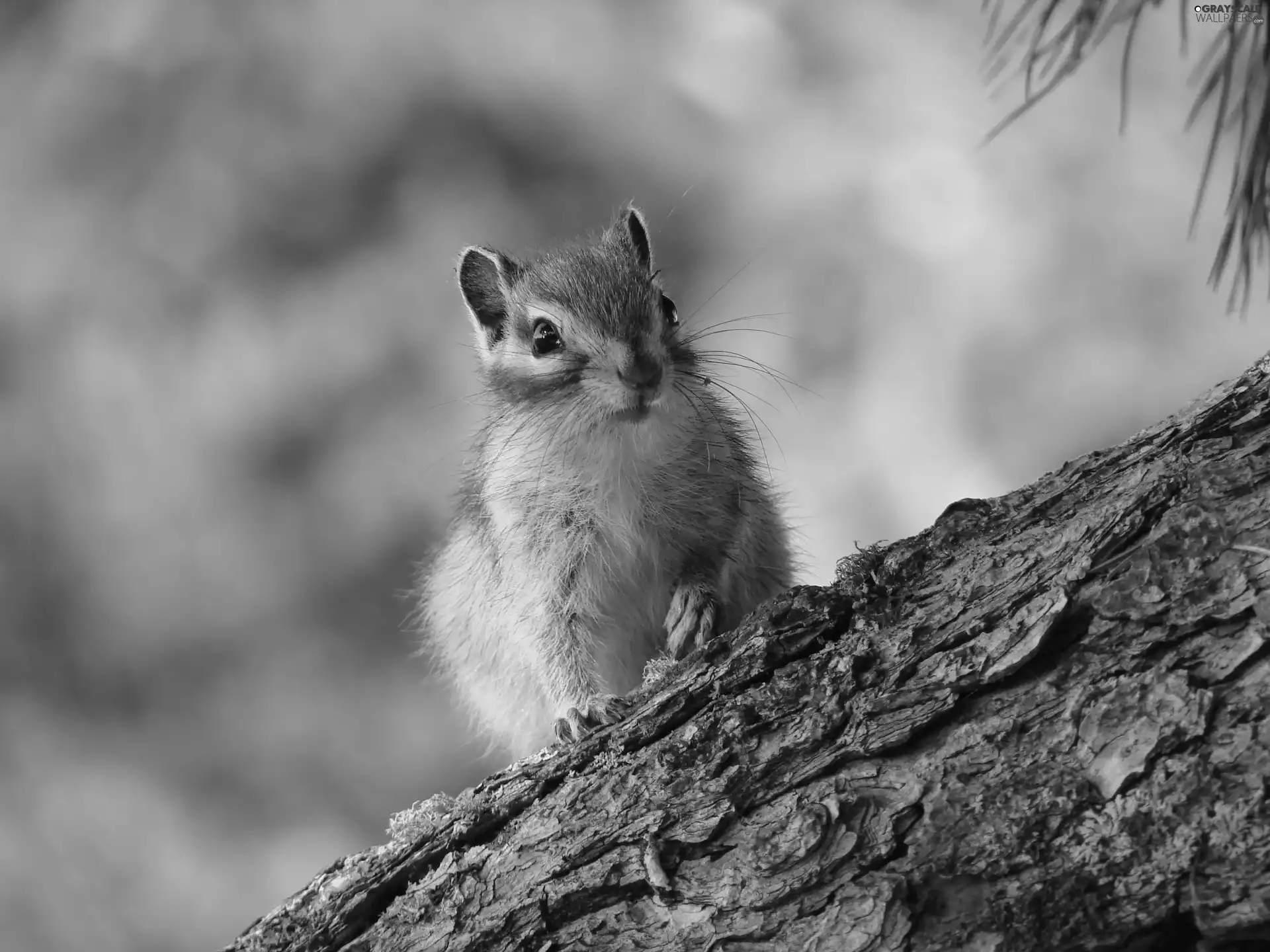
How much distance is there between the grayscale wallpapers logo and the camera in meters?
2.09

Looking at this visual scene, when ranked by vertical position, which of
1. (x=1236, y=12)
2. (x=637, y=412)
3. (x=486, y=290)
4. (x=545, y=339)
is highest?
(x=486, y=290)

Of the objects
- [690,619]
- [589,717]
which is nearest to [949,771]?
[589,717]


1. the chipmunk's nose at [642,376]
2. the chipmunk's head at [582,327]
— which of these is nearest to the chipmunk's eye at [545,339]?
the chipmunk's head at [582,327]

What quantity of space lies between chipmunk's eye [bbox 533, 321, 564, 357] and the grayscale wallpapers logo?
89.8 inches

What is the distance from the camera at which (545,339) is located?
157 inches

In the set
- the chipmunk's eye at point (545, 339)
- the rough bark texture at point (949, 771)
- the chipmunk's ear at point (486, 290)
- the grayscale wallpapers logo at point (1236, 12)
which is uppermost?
the chipmunk's ear at point (486, 290)

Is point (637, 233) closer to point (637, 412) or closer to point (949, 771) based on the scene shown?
point (637, 412)

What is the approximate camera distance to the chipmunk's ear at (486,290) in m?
4.42

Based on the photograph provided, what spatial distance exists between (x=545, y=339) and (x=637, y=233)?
861 mm

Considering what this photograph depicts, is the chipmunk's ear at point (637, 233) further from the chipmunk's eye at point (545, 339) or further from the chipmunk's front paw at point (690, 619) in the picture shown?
the chipmunk's front paw at point (690, 619)

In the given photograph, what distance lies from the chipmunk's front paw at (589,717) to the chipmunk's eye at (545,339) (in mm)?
1239

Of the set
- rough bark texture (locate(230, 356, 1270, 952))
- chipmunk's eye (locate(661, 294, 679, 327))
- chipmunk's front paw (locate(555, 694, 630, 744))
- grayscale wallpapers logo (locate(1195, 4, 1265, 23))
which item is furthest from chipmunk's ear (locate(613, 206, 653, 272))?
grayscale wallpapers logo (locate(1195, 4, 1265, 23))

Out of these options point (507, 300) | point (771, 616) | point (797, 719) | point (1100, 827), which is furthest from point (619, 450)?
point (1100, 827)

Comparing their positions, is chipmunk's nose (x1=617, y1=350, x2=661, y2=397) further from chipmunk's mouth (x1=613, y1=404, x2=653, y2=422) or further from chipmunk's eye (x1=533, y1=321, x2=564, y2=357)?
chipmunk's eye (x1=533, y1=321, x2=564, y2=357)
